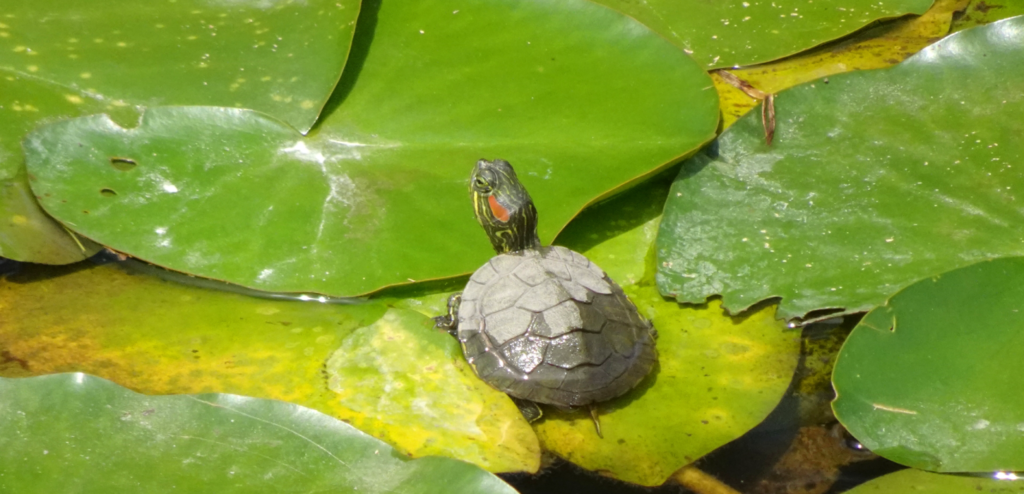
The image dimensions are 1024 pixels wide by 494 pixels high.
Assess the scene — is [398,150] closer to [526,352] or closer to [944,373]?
[526,352]

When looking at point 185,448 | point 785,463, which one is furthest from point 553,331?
point 185,448

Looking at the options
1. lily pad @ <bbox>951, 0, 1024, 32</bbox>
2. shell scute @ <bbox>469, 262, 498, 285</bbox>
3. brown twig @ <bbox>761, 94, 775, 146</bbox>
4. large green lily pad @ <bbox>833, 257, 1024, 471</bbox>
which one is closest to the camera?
large green lily pad @ <bbox>833, 257, 1024, 471</bbox>

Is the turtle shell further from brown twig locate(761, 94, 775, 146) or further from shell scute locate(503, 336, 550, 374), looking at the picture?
brown twig locate(761, 94, 775, 146)

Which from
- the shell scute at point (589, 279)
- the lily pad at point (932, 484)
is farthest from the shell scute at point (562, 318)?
the lily pad at point (932, 484)

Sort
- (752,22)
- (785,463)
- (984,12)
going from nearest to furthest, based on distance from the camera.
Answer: (785,463), (752,22), (984,12)

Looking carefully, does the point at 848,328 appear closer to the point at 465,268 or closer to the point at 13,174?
the point at 465,268

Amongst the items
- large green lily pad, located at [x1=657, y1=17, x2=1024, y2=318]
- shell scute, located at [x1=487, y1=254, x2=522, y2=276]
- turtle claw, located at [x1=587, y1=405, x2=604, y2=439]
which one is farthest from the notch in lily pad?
large green lily pad, located at [x1=657, y1=17, x2=1024, y2=318]
